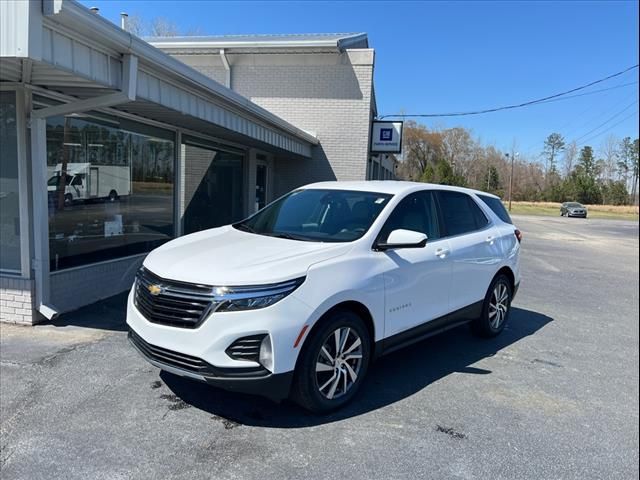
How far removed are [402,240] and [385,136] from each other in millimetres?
12450

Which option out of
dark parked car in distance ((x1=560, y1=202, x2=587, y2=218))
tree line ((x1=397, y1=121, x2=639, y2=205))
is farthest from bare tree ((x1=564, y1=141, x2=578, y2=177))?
dark parked car in distance ((x1=560, y1=202, x2=587, y2=218))

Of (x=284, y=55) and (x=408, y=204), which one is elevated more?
(x=284, y=55)

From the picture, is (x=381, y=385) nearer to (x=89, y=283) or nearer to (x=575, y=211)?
(x=89, y=283)

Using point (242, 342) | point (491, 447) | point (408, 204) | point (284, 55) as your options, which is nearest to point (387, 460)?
point (491, 447)

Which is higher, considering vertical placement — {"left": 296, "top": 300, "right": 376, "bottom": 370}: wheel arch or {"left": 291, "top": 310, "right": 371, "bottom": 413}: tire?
{"left": 296, "top": 300, "right": 376, "bottom": 370}: wheel arch

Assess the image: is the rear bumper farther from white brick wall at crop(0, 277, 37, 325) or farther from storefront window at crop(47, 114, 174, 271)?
storefront window at crop(47, 114, 174, 271)

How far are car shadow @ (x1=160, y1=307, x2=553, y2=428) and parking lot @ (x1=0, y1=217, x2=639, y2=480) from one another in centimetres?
2

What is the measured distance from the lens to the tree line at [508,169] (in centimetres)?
7431

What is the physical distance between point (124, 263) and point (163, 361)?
4495 millimetres

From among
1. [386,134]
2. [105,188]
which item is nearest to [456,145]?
[386,134]

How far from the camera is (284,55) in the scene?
1513cm

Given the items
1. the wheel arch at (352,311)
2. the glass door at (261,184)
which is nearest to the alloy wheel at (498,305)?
the wheel arch at (352,311)

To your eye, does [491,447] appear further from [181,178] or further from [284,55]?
[284,55]

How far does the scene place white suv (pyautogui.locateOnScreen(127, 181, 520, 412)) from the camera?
3219 millimetres
